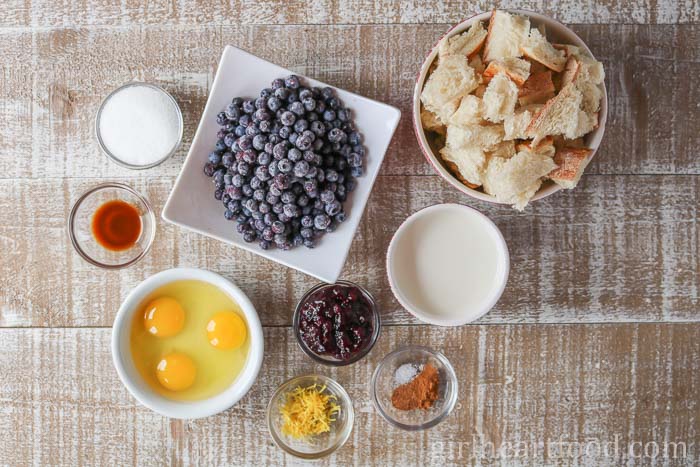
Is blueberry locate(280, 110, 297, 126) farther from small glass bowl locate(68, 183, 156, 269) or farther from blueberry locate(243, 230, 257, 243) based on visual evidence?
small glass bowl locate(68, 183, 156, 269)

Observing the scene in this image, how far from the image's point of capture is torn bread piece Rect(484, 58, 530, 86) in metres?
1.20

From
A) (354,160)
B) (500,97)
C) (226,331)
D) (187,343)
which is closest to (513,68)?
(500,97)

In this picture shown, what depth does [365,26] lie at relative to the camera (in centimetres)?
152

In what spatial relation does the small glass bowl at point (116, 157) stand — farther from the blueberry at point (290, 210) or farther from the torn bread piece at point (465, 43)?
the torn bread piece at point (465, 43)

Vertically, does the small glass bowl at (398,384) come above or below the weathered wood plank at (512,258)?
below

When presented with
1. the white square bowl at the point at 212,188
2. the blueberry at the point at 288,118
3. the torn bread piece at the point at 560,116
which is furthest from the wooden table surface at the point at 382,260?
the torn bread piece at the point at 560,116

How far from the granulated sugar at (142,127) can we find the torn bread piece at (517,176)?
2.35 feet

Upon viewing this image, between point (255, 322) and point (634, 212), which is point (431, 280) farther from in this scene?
point (634, 212)

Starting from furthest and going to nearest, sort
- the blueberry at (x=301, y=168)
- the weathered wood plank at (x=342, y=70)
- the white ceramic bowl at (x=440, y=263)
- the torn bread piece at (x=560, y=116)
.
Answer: the weathered wood plank at (x=342, y=70)
the white ceramic bowl at (x=440, y=263)
the blueberry at (x=301, y=168)
the torn bread piece at (x=560, y=116)

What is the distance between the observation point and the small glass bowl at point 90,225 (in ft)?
4.90

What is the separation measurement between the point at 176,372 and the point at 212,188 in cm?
44

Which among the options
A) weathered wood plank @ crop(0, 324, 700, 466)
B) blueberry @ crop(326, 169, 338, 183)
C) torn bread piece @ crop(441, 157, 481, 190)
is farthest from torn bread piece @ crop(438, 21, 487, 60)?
weathered wood plank @ crop(0, 324, 700, 466)

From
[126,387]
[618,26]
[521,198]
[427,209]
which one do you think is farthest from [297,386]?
[618,26]

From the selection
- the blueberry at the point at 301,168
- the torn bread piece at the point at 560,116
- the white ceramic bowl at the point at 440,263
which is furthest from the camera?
the white ceramic bowl at the point at 440,263
